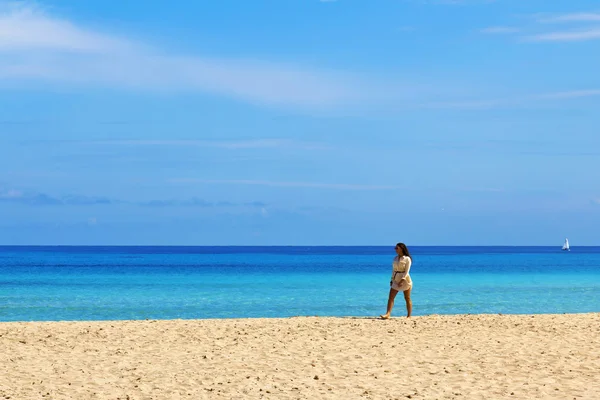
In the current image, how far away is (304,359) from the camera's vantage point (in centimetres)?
1262

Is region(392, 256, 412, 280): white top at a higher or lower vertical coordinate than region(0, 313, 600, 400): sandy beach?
higher

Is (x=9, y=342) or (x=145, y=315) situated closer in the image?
(x=9, y=342)

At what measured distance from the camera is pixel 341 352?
43.6ft

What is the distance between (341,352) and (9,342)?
650 centimetres

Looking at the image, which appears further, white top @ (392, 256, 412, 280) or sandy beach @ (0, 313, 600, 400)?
white top @ (392, 256, 412, 280)

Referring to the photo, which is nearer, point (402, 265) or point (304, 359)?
point (304, 359)

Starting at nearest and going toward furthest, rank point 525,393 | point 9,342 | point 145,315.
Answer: point 525,393
point 9,342
point 145,315

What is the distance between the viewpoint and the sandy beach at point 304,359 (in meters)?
10.3

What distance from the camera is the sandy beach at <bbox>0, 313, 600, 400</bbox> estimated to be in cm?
1031

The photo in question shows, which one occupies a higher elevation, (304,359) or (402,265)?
(402,265)

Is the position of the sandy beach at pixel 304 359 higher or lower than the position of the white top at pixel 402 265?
lower

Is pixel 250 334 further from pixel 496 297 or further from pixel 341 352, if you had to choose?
pixel 496 297

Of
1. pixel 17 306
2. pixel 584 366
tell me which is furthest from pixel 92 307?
pixel 584 366

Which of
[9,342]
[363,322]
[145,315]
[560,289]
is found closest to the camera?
[9,342]
